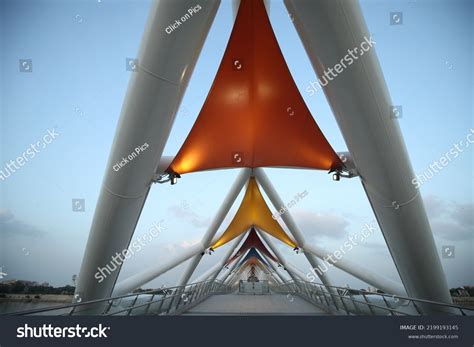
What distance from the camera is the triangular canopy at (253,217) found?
1608 cm

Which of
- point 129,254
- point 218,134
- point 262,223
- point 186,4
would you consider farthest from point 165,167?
point 262,223

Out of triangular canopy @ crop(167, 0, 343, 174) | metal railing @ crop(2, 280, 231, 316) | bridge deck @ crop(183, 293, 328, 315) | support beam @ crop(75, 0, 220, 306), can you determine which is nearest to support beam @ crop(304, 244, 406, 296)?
bridge deck @ crop(183, 293, 328, 315)

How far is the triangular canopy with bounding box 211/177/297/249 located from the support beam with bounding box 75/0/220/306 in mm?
9433

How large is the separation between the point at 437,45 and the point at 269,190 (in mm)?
8849

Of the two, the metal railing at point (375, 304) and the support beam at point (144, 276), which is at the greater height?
the support beam at point (144, 276)

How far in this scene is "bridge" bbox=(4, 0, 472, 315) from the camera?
13.0 feet

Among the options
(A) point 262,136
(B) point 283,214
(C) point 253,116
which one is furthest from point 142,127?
(B) point 283,214

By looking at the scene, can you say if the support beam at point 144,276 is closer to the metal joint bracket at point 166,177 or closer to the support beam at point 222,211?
the support beam at point 222,211

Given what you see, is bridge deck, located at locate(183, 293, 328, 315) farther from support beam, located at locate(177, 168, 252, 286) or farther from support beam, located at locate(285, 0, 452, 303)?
support beam, located at locate(285, 0, 452, 303)

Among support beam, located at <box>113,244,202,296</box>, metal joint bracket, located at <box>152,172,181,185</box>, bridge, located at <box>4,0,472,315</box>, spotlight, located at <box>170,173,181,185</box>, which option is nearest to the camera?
bridge, located at <box>4,0,472,315</box>

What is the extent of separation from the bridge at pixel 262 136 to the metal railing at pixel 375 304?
1.5 inches

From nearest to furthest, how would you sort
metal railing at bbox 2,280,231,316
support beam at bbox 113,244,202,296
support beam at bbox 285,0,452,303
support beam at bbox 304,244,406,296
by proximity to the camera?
support beam at bbox 285,0,452,303 < metal railing at bbox 2,280,231,316 < support beam at bbox 304,244,406,296 < support beam at bbox 113,244,202,296

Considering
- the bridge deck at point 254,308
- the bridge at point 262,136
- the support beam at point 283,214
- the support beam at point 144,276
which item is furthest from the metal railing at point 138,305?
the support beam at point 283,214

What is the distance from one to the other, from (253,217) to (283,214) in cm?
488
